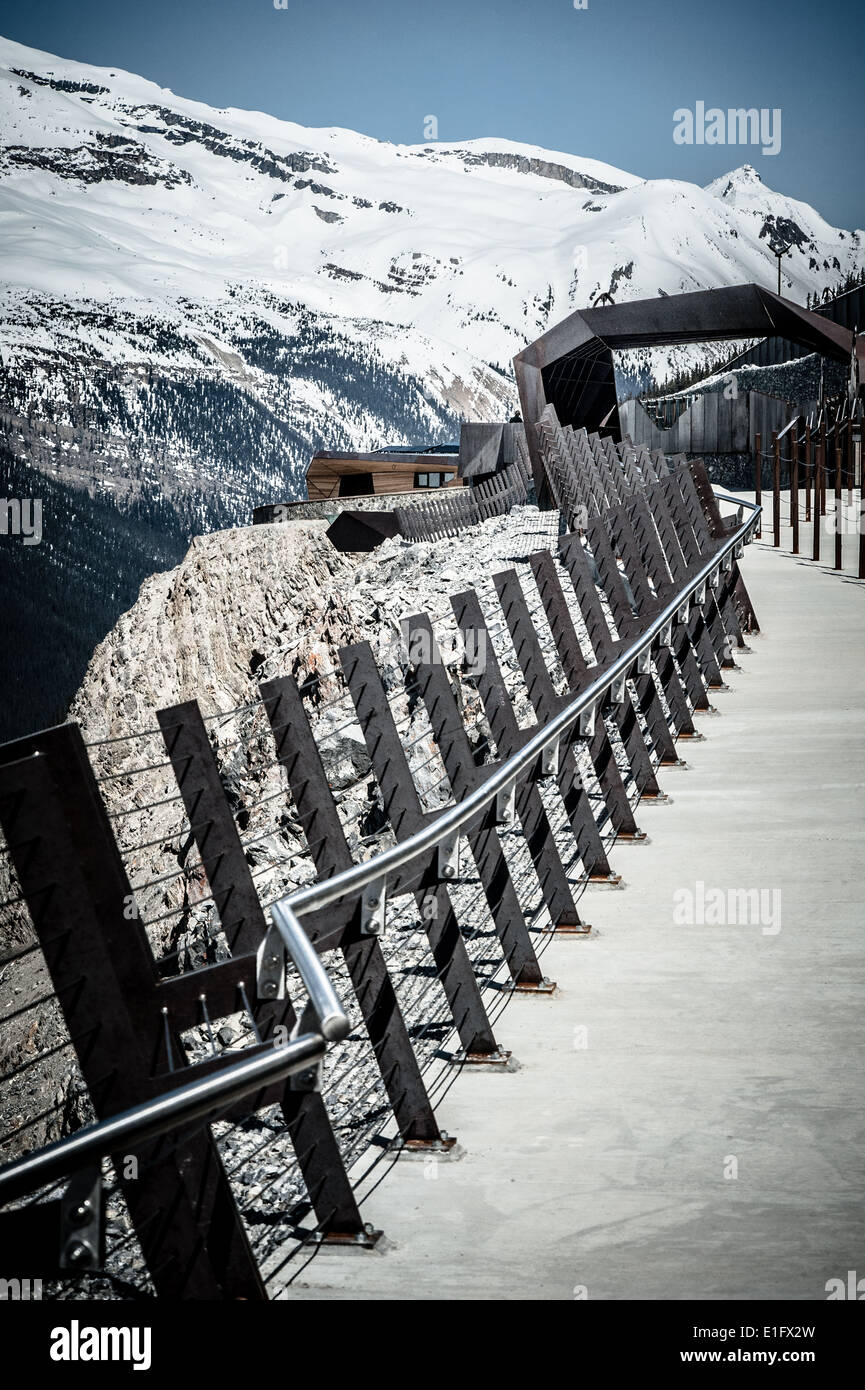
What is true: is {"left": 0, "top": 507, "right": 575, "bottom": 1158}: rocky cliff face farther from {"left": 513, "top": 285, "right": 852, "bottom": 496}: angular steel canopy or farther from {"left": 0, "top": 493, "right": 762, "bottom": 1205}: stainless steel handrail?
{"left": 513, "top": 285, "right": 852, "bottom": 496}: angular steel canopy

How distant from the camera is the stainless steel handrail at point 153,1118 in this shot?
2189mm

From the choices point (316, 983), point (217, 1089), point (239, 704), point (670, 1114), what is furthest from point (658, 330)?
point (217, 1089)

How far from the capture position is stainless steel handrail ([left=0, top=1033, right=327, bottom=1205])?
Result: 2189 mm

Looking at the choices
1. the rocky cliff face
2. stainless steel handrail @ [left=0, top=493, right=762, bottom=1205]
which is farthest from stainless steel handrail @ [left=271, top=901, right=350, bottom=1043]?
the rocky cliff face

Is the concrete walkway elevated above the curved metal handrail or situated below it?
below

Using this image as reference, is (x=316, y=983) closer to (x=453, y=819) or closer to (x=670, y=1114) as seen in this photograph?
(x=453, y=819)

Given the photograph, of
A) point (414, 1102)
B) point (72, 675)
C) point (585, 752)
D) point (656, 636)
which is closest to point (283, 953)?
point (414, 1102)

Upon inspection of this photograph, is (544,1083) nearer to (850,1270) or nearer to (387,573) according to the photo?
(850,1270)

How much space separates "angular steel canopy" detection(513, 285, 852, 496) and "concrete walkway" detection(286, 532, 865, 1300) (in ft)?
69.4

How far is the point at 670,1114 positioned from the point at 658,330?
1044 inches

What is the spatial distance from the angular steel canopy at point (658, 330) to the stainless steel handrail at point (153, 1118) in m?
24.4

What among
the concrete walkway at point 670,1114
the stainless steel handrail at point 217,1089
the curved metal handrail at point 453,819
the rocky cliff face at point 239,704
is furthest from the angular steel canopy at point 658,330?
the stainless steel handrail at point 217,1089

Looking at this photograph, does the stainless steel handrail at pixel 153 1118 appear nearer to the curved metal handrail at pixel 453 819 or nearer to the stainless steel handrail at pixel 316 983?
the stainless steel handrail at pixel 316 983

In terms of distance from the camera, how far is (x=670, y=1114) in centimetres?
389
